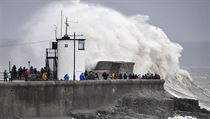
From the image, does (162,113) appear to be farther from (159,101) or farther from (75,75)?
(75,75)

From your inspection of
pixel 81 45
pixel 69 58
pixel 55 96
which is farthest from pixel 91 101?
pixel 81 45

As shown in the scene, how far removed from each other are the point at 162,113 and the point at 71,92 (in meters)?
3.96

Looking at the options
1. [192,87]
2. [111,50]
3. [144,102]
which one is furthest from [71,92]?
[192,87]

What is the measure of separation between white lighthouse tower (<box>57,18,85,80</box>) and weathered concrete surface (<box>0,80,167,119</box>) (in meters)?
1.30

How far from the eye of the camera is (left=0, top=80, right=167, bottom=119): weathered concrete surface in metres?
17.5

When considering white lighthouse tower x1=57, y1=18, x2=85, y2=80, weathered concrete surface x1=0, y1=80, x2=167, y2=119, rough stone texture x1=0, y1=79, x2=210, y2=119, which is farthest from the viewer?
white lighthouse tower x1=57, y1=18, x2=85, y2=80

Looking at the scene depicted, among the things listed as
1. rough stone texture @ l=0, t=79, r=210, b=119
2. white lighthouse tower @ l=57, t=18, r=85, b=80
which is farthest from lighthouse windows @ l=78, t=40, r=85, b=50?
rough stone texture @ l=0, t=79, r=210, b=119

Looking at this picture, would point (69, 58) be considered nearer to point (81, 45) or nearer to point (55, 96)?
point (81, 45)

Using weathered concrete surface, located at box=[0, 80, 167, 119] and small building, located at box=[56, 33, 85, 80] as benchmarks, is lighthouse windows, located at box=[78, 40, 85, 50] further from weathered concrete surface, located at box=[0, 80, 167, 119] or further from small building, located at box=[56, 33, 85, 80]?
weathered concrete surface, located at box=[0, 80, 167, 119]

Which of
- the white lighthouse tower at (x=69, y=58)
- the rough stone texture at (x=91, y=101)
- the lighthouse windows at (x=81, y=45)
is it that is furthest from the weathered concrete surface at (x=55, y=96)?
the lighthouse windows at (x=81, y=45)

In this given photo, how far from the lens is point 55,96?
1845 centimetres

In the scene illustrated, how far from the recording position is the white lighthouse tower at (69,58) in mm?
20250

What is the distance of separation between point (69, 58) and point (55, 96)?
2.30 metres

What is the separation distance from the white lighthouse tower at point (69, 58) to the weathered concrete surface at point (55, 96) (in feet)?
4.27
